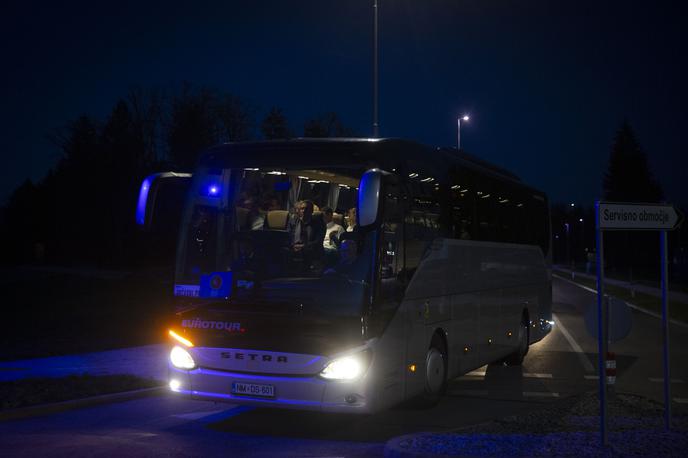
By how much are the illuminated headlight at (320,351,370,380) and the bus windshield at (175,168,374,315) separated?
0.49 metres

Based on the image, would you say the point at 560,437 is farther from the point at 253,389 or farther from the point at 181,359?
the point at 181,359

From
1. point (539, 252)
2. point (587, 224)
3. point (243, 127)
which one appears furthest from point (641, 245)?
point (539, 252)

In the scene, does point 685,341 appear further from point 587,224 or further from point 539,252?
point 587,224

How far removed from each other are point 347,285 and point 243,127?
42919 millimetres

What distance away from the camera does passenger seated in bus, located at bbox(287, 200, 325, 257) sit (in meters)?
9.42

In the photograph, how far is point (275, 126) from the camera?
59.6 metres

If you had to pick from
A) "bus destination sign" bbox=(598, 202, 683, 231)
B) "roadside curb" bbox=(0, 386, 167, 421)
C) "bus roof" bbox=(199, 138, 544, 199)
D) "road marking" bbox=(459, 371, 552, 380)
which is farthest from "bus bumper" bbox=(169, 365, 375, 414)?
"road marking" bbox=(459, 371, 552, 380)

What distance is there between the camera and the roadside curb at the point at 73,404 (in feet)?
33.9

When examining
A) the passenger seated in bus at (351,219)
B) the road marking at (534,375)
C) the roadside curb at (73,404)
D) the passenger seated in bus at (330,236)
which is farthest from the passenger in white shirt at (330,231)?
the road marking at (534,375)

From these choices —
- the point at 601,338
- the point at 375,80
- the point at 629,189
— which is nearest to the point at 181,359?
the point at 601,338

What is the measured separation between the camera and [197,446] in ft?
28.3

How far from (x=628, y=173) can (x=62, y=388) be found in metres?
112

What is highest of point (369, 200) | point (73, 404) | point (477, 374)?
point (369, 200)

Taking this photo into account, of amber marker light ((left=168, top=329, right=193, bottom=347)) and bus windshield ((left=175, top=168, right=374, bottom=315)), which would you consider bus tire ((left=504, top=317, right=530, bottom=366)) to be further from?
amber marker light ((left=168, top=329, right=193, bottom=347))
